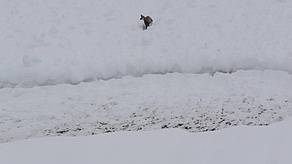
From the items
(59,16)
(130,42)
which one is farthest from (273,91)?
(59,16)

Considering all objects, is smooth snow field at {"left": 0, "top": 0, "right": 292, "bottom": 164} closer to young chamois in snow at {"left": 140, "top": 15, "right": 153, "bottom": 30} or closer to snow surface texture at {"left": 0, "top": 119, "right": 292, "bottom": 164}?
snow surface texture at {"left": 0, "top": 119, "right": 292, "bottom": 164}

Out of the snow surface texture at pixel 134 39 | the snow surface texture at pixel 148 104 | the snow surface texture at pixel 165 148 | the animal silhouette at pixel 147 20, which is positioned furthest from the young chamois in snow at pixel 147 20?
the snow surface texture at pixel 165 148

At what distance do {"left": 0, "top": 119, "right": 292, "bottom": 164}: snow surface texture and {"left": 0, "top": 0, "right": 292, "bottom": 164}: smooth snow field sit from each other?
0.01 m

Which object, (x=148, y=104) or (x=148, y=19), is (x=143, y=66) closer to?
(x=148, y=104)

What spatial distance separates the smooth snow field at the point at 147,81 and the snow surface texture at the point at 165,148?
0.05ft

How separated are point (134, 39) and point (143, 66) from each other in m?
0.90

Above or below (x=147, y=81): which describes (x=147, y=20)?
above

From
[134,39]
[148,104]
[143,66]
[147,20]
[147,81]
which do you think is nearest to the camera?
[148,104]

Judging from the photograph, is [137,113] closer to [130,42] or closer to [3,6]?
[130,42]

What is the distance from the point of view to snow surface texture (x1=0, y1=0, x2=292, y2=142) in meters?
7.38

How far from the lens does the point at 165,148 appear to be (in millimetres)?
6566

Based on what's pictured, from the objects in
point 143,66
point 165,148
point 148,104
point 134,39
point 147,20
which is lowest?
point 165,148

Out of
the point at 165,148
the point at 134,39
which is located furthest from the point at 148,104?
the point at 134,39

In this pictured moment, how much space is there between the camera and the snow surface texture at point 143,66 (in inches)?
291
